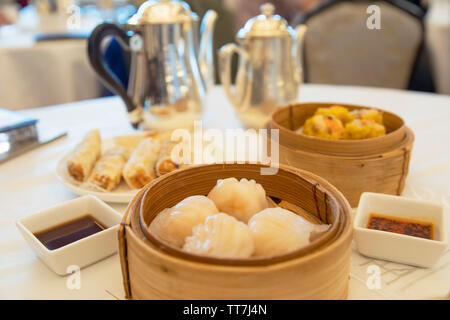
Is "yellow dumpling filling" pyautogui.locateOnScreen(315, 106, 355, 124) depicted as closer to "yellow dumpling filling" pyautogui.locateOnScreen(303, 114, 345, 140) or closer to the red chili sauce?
"yellow dumpling filling" pyautogui.locateOnScreen(303, 114, 345, 140)

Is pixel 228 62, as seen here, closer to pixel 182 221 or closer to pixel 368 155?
pixel 368 155

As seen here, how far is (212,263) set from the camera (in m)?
0.53

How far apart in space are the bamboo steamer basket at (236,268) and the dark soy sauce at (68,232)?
0.59ft

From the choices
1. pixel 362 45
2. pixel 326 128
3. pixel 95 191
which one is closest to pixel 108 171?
pixel 95 191

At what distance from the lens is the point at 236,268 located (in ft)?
1.71

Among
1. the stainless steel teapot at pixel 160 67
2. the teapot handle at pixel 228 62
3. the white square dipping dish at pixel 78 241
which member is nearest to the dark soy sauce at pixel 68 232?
the white square dipping dish at pixel 78 241

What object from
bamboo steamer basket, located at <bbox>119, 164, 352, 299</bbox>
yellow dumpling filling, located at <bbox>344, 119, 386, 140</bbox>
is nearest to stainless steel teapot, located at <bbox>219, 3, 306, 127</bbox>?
yellow dumpling filling, located at <bbox>344, 119, 386, 140</bbox>

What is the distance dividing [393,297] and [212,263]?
1.06 ft

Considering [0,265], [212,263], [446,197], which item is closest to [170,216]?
[212,263]

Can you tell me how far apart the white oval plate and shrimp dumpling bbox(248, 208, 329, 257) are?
389 mm

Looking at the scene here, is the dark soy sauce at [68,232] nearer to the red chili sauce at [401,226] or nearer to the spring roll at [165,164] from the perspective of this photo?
the spring roll at [165,164]

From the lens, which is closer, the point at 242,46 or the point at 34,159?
the point at 34,159

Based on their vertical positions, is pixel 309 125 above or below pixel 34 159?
above

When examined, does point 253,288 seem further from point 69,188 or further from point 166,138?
point 166,138
